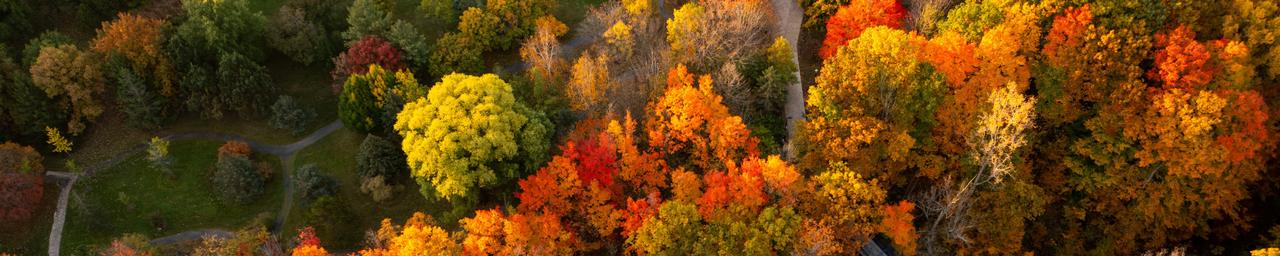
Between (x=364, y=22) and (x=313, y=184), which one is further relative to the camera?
(x=364, y=22)

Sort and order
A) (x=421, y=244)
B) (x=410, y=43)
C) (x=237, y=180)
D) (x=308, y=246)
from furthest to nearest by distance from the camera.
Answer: (x=410, y=43) < (x=237, y=180) < (x=308, y=246) < (x=421, y=244)

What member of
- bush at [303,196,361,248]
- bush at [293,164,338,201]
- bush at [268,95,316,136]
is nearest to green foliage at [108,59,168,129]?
bush at [268,95,316,136]

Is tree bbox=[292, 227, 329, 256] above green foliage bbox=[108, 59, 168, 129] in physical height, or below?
below

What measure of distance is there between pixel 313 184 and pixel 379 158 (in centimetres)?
479

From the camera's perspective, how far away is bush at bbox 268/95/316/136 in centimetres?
6209

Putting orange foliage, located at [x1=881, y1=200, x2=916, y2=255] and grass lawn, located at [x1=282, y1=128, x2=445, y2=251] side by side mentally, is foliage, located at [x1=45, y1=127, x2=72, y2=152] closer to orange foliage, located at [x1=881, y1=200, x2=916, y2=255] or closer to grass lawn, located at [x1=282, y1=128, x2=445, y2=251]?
grass lawn, located at [x1=282, y1=128, x2=445, y2=251]

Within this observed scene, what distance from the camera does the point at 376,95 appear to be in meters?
57.9

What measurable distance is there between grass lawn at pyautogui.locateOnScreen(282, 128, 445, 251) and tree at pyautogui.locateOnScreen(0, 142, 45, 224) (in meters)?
16.9

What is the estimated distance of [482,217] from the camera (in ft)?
151

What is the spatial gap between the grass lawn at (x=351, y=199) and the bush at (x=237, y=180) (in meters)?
3.07

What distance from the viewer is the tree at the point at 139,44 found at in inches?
2339

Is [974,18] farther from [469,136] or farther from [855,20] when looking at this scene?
[469,136]

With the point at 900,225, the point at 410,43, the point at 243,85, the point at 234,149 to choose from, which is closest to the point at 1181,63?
the point at 900,225

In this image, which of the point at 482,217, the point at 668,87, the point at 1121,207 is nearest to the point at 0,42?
the point at 482,217
